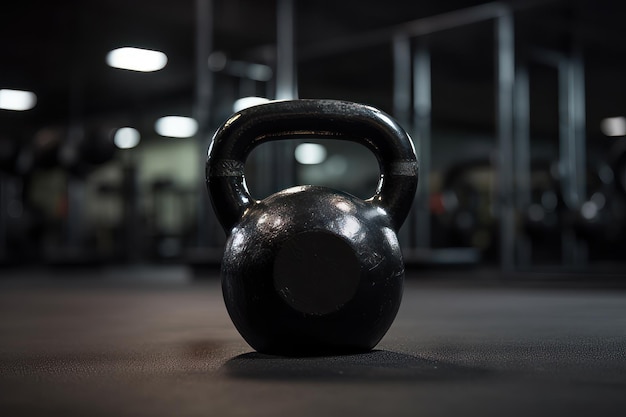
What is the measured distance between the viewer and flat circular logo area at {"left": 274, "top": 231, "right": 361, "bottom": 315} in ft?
4.58

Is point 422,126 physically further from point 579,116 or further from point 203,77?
point 203,77

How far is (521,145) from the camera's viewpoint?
6.82 metres

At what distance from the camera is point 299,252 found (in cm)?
140

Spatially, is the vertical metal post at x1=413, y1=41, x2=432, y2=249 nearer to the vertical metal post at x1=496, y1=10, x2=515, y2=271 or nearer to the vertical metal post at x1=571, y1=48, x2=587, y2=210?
the vertical metal post at x1=496, y1=10, x2=515, y2=271

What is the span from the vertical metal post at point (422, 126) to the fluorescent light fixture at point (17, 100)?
18.0ft

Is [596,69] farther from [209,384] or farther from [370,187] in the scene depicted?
[209,384]

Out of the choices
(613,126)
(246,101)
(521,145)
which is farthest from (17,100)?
(613,126)

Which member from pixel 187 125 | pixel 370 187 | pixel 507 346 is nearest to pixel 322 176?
pixel 370 187

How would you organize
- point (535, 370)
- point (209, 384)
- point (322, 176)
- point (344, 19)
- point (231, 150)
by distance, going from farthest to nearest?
point (322, 176)
point (344, 19)
point (231, 150)
point (535, 370)
point (209, 384)

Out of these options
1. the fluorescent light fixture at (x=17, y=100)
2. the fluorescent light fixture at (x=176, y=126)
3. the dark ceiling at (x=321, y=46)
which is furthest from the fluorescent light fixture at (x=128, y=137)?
the dark ceiling at (x=321, y=46)

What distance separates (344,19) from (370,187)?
3.18 metres

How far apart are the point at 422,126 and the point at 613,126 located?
236 centimetres

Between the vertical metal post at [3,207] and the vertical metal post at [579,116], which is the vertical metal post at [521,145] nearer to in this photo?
the vertical metal post at [579,116]

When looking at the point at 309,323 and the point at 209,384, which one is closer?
the point at 209,384
